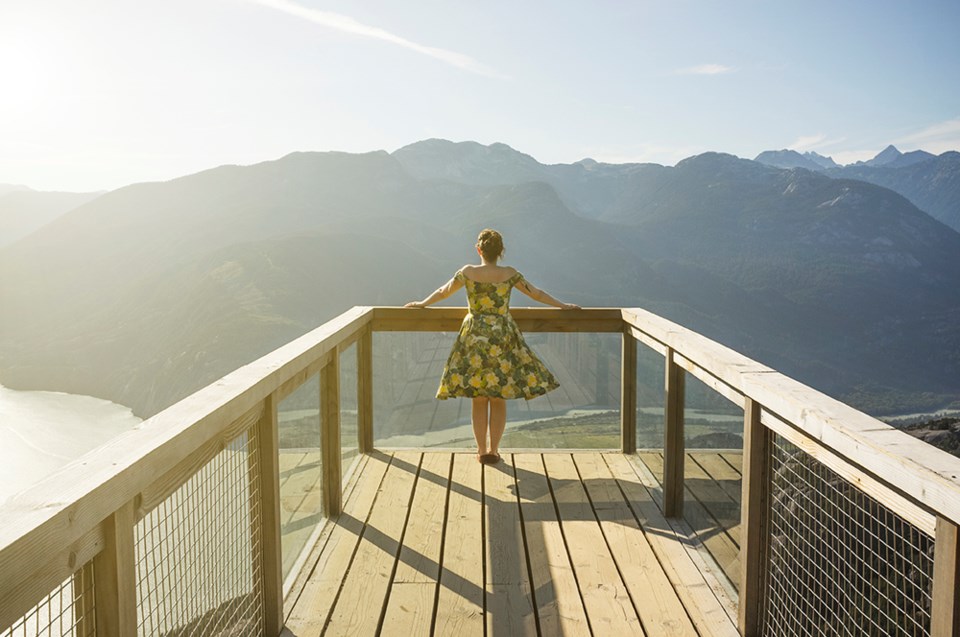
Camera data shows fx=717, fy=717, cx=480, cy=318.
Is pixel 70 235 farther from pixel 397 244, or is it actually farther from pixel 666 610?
pixel 666 610

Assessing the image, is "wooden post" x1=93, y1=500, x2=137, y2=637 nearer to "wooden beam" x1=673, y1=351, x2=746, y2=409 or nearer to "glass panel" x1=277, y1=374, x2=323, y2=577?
"glass panel" x1=277, y1=374, x2=323, y2=577

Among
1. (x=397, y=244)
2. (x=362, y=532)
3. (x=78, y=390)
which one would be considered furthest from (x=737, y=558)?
(x=397, y=244)

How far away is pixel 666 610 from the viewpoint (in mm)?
2461

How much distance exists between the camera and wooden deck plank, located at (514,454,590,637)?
239 centimetres

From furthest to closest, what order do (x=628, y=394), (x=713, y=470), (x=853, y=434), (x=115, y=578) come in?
(x=628, y=394)
(x=713, y=470)
(x=853, y=434)
(x=115, y=578)

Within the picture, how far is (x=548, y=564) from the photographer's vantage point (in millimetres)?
2830

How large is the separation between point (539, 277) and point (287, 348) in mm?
63404

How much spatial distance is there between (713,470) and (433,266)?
186 ft

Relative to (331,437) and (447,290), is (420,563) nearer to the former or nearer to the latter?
(331,437)

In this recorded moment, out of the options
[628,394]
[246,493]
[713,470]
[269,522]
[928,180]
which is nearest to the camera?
[246,493]

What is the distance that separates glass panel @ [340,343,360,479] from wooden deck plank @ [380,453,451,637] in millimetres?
420

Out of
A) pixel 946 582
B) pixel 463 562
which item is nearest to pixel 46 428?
pixel 463 562

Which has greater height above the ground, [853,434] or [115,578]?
[853,434]

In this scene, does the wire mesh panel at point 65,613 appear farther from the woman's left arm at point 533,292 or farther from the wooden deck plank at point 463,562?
the woman's left arm at point 533,292
